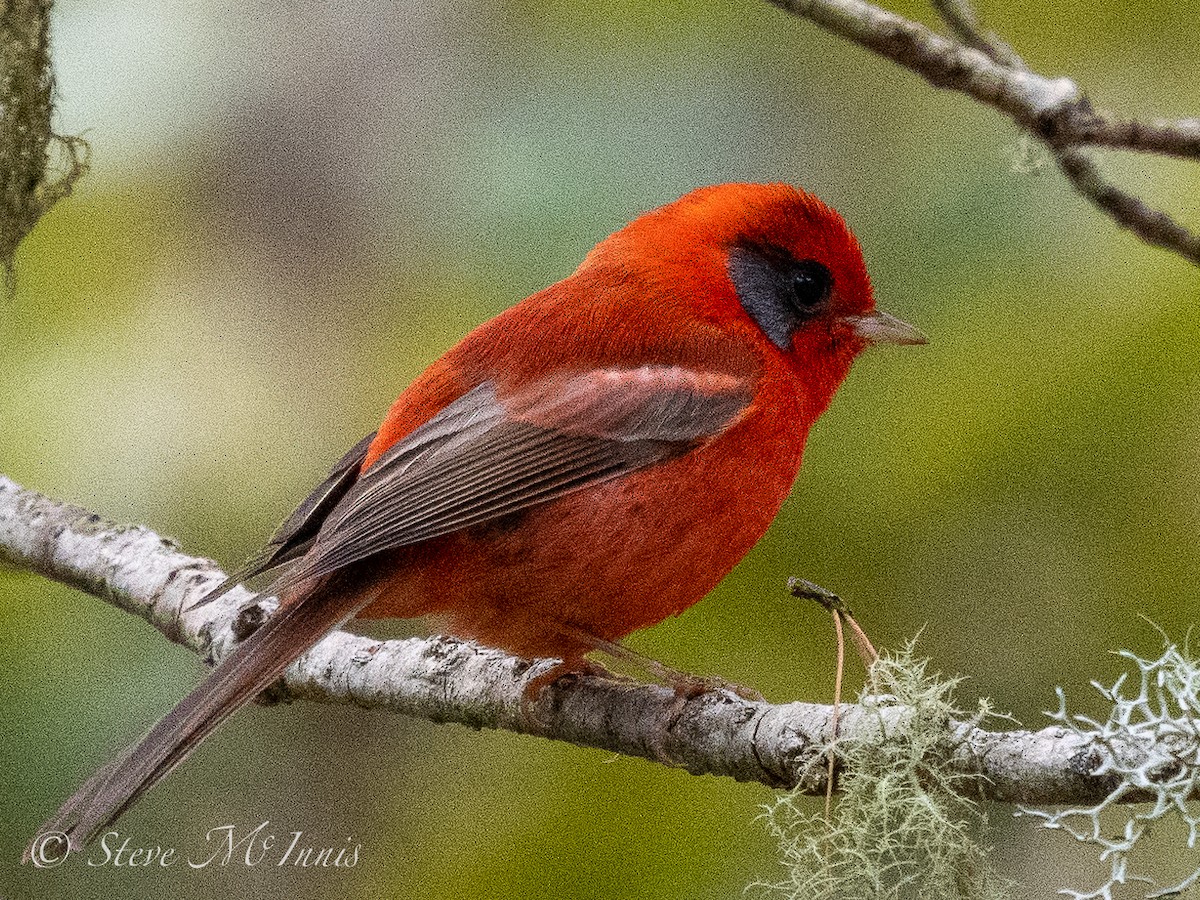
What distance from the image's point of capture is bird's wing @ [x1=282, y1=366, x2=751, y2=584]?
9.44 feet

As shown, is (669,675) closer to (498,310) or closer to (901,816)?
(901,816)

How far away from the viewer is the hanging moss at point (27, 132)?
361 centimetres

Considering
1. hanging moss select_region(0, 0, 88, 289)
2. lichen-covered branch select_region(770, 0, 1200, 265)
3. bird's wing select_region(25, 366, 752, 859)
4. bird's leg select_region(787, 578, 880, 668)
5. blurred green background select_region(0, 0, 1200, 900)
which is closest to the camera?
lichen-covered branch select_region(770, 0, 1200, 265)

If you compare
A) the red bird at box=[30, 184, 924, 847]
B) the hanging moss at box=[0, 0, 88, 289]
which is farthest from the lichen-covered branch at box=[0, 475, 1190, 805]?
the hanging moss at box=[0, 0, 88, 289]

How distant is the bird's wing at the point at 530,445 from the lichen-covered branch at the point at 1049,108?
114cm

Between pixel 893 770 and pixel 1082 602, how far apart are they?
92 cm

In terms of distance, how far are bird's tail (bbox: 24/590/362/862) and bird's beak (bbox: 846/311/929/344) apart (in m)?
1.21

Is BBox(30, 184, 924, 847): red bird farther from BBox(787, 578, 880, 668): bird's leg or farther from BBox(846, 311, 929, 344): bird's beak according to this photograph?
BBox(787, 578, 880, 668): bird's leg

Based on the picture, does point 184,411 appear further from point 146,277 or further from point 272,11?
point 272,11

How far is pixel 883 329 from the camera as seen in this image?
3.12m

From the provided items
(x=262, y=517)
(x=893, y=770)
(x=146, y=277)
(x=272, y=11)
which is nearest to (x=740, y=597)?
(x=893, y=770)

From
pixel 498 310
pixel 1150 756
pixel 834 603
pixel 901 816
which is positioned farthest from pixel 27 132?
pixel 1150 756

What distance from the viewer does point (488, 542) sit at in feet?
9.59

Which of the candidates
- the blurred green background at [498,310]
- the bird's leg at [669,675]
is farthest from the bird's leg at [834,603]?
the blurred green background at [498,310]
